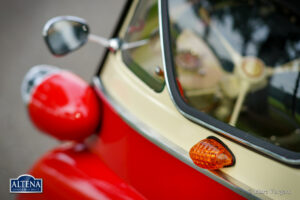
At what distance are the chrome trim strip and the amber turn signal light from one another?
0.04m

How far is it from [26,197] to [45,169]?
0.50 ft

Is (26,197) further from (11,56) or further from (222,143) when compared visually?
(11,56)

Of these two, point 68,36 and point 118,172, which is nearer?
point 118,172

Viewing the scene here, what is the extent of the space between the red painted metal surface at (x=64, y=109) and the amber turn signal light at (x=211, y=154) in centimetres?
71

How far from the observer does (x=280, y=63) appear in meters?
2.46

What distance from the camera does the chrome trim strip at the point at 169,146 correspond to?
46.2 inches

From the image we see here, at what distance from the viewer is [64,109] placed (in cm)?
182

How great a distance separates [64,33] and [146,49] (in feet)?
1.42

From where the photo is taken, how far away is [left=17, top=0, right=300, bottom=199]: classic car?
1226mm

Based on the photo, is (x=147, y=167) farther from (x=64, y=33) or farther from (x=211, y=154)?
(x=64, y=33)

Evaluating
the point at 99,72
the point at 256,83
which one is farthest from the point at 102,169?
the point at 256,83

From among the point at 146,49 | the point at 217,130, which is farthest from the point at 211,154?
the point at 146,49

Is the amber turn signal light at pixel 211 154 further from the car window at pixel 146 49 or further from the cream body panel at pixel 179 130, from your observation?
the car window at pixel 146 49

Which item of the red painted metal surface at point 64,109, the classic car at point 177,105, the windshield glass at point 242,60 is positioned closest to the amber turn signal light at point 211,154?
the classic car at point 177,105
